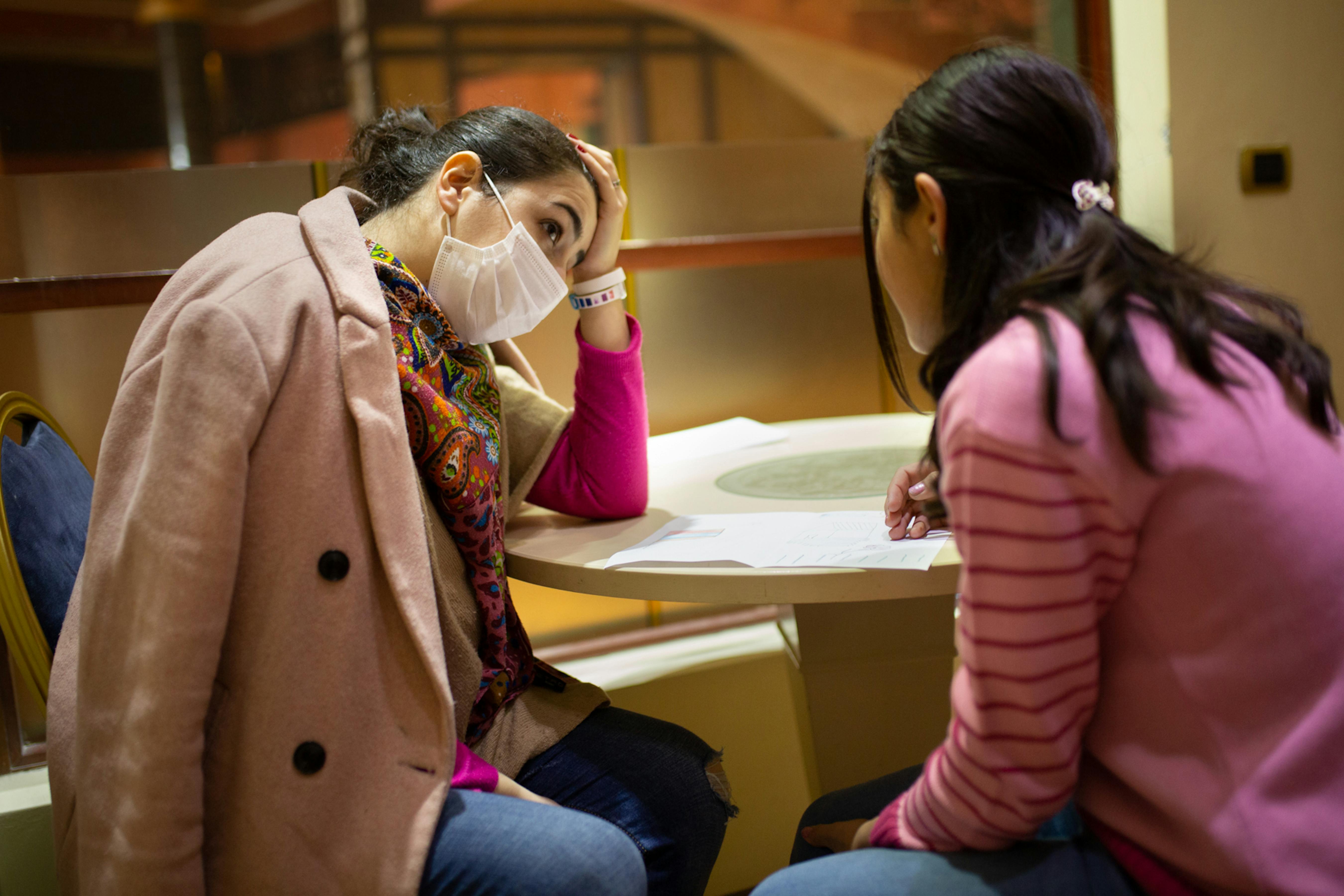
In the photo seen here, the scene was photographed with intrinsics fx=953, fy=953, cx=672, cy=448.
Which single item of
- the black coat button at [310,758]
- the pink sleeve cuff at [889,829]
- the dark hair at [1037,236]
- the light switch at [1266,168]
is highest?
the light switch at [1266,168]

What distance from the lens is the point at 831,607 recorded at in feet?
4.70

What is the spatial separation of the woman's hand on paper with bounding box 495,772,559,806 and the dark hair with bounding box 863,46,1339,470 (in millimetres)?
582

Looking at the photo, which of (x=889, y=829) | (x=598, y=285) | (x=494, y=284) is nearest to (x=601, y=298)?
(x=598, y=285)

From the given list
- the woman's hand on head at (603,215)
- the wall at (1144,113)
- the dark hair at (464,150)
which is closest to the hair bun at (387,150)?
the dark hair at (464,150)

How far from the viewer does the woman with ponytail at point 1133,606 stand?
2.08 ft

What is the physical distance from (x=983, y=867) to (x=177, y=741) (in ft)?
2.21

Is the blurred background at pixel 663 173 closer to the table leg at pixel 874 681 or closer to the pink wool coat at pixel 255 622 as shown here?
the table leg at pixel 874 681

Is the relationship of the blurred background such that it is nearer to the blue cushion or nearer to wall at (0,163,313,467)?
wall at (0,163,313,467)

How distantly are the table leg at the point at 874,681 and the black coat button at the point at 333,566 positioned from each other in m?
0.75

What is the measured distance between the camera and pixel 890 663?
4.81ft

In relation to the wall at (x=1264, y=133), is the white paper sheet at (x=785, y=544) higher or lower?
lower

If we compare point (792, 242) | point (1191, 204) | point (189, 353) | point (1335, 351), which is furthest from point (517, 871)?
point (1335, 351)

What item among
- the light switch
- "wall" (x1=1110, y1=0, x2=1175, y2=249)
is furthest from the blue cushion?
the light switch

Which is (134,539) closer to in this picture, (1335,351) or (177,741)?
(177,741)
